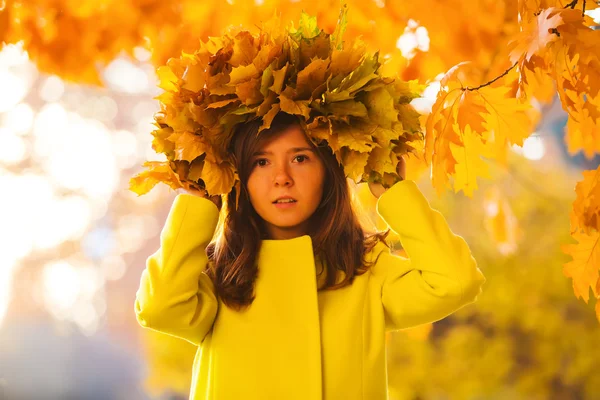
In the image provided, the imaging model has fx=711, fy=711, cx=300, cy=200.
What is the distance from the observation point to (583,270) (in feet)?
4.01

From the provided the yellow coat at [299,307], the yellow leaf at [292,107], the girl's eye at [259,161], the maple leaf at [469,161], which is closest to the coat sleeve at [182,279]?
the yellow coat at [299,307]

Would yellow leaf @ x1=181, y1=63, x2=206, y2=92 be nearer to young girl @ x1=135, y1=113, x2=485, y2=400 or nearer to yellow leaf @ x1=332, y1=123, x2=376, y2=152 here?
young girl @ x1=135, y1=113, x2=485, y2=400

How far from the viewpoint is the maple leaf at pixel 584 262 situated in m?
1.21

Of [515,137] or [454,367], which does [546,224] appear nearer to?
[454,367]

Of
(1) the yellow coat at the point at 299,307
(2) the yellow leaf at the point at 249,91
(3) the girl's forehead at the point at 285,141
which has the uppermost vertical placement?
(2) the yellow leaf at the point at 249,91

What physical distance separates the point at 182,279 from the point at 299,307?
21 centimetres

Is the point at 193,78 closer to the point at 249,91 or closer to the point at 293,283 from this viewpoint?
the point at 249,91

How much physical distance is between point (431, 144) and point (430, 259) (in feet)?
0.66

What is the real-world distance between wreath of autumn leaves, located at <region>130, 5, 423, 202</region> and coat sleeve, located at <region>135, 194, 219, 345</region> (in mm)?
59

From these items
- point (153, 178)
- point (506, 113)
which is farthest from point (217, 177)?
point (506, 113)

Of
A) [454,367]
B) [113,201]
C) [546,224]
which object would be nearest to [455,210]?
[546,224]

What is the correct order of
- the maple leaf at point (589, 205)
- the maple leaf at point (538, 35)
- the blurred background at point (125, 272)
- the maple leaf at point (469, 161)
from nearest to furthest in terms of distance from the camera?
the maple leaf at point (538, 35)
the maple leaf at point (589, 205)
the maple leaf at point (469, 161)
the blurred background at point (125, 272)

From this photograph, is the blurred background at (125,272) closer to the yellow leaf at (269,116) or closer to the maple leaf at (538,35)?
the yellow leaf at (269,116)

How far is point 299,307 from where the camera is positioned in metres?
1.25
